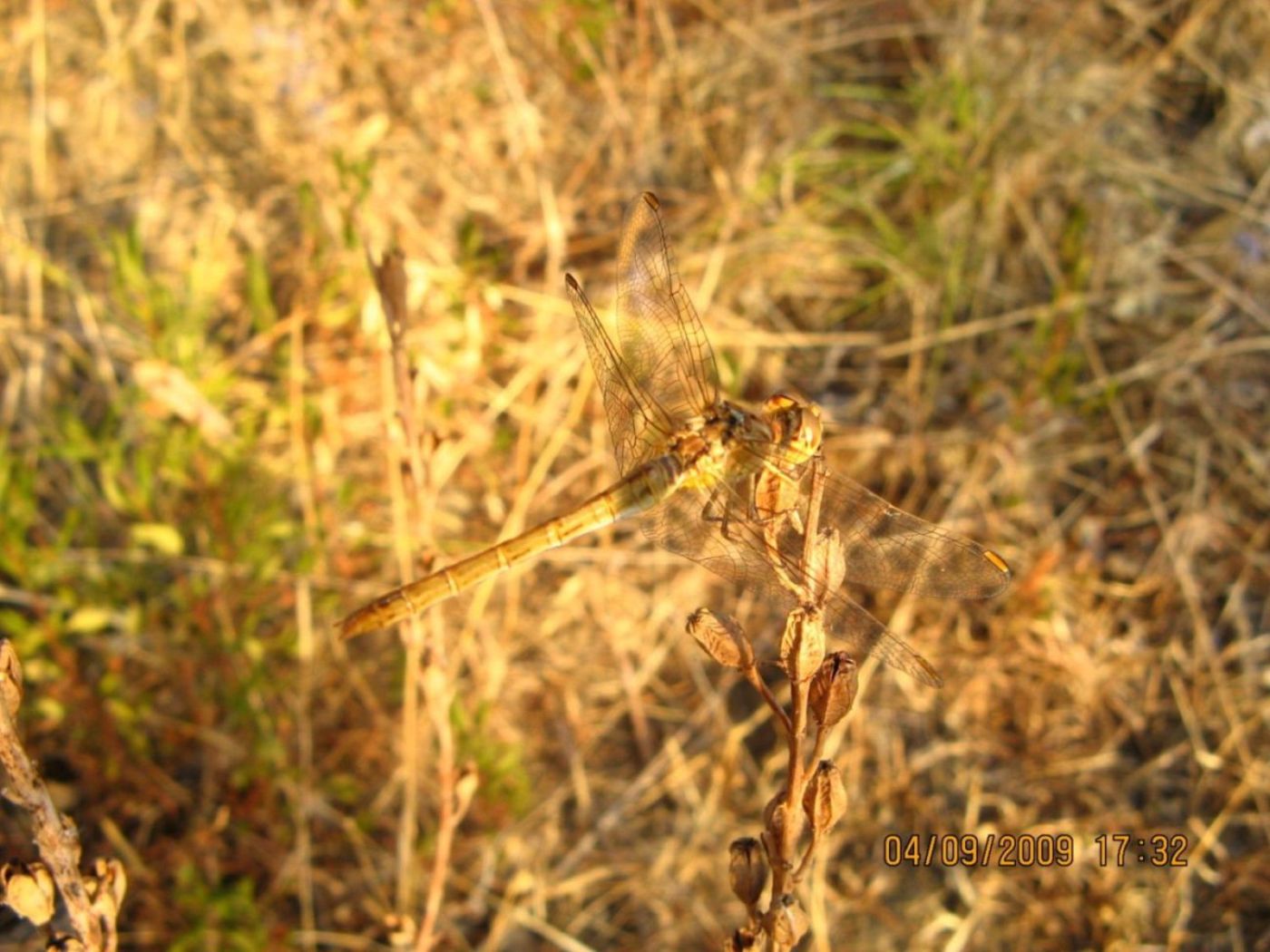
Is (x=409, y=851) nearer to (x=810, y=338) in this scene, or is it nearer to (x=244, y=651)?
(x=244, y=651)

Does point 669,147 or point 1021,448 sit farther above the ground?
point 669,147

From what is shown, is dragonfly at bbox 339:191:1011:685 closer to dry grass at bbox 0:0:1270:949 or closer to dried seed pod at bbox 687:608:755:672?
dried seed pod at bbox 687:608:755:672

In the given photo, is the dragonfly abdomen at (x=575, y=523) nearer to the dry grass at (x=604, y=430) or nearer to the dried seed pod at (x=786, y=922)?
the dry grass at (x=604, y=430)

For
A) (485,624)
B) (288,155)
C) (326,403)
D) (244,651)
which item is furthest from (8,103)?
(485,624)

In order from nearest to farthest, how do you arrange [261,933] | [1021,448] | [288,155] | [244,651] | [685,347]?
1. [685,347]
2. [261,933]
3. [244,651]
4. [1021,448]
5. [288,155]

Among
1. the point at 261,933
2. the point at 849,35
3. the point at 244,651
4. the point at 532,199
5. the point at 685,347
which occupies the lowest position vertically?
the point at 261,933

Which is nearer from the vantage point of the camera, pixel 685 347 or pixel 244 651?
pixel 685 347

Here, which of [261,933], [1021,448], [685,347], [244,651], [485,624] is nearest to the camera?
[685,347]
